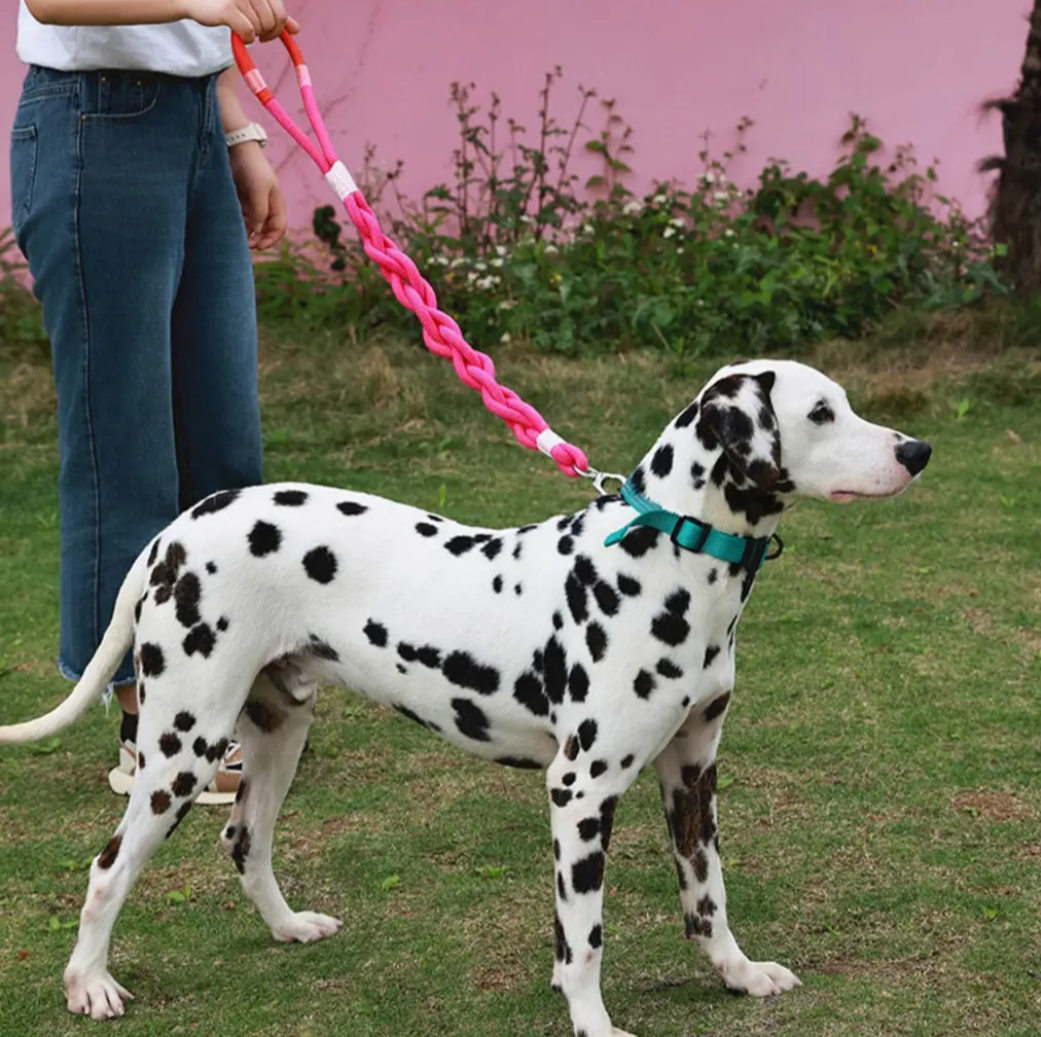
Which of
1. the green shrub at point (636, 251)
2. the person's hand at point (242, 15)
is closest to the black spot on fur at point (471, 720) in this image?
the person's hand at point (242, 15)

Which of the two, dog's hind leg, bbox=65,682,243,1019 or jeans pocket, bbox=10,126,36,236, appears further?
jeans pocket, bbox=10,126,36,236

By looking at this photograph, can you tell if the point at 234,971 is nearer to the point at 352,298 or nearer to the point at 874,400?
the point at 874,400

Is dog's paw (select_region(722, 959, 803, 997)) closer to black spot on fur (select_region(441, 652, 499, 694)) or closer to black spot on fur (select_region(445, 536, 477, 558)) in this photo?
black spot on fur (select_region(441, 652, 499, 694))

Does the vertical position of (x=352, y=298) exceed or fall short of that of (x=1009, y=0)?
it falls short

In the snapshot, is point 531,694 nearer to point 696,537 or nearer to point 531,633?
point 531,633

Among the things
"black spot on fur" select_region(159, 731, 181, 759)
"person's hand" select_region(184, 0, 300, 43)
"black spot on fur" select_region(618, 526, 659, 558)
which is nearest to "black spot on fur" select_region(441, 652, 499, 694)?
"black spot on fur" select_region(618, 526, 659, 558)

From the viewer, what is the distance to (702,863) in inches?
130

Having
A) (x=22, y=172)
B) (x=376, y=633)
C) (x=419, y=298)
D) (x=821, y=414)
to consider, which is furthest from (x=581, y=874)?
(x=22, y=172)

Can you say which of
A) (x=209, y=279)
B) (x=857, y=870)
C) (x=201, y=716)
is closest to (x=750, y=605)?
(x=857, y=870)

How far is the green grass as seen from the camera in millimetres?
3285

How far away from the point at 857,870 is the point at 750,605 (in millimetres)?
1897

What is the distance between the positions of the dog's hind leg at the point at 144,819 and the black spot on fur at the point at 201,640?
0.08 m

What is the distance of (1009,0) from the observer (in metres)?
9.02

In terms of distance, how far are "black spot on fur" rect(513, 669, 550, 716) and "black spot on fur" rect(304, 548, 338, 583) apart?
43cm
